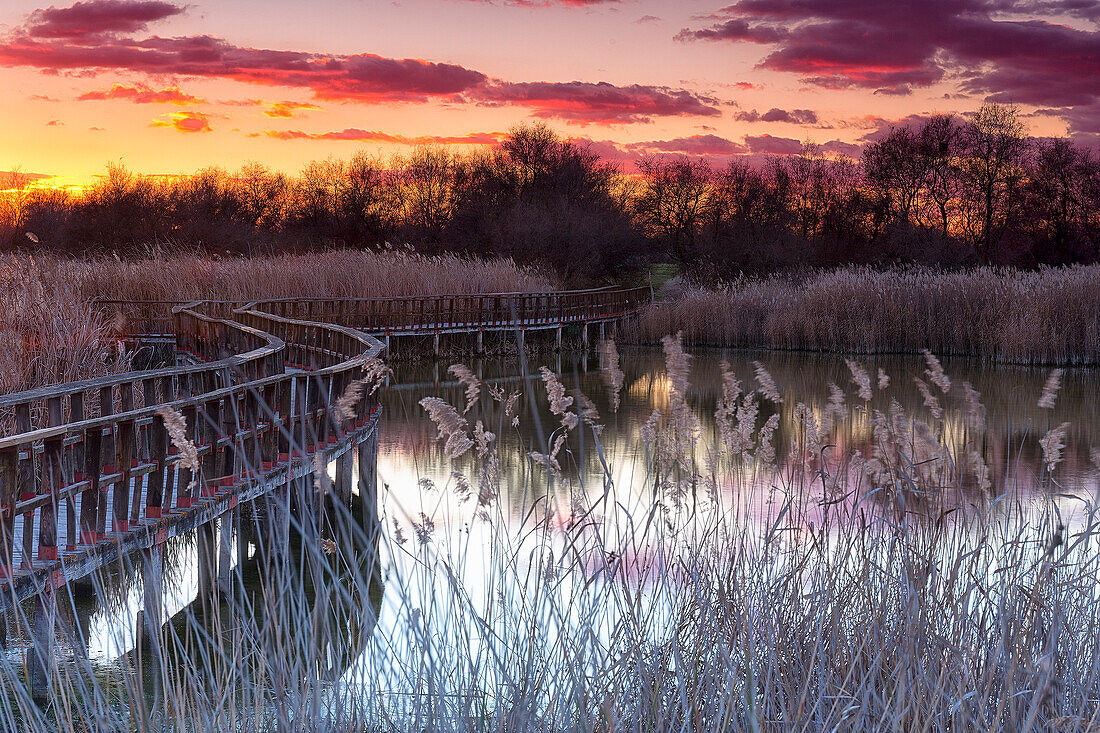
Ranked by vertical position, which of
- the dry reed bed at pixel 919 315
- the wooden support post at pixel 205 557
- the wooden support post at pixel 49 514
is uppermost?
the wooden support post at pixel 49 514

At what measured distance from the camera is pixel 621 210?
51281 mm

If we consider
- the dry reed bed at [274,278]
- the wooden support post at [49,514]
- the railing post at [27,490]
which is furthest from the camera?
the dry reed bed at [274,278]

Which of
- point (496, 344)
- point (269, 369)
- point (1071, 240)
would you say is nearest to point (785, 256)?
point (1071, 240)

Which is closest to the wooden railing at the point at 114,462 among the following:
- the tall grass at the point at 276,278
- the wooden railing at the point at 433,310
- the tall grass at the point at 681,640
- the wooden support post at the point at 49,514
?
the wooden support post at the point at 49,514

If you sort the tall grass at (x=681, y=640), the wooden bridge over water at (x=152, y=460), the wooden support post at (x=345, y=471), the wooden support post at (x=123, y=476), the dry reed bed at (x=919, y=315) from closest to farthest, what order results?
the tall grass at (x=681, y=640) < the wooden bridge over water at (x=152, y=460) < the wooden support post at (x=123, y=476) < the wooden support post at (x=345, y=471) < the dry reed bed at (x=919, y=315)

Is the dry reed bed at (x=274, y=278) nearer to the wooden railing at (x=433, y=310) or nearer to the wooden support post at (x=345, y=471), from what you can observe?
the wooden railing at (x=433, y=310)

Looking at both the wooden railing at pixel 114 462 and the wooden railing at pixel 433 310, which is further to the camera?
the wooden railing at pixel 433 310

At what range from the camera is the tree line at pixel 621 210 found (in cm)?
4300

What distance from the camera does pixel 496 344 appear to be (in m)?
29.2

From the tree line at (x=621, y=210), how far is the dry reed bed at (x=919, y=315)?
15.5 m

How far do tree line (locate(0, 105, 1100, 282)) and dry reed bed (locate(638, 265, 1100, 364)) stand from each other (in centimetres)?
1552

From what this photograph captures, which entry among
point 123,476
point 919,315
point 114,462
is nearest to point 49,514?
point 123,476

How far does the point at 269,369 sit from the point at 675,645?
29.8 feet

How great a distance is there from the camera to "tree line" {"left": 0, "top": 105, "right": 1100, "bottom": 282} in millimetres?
43000
